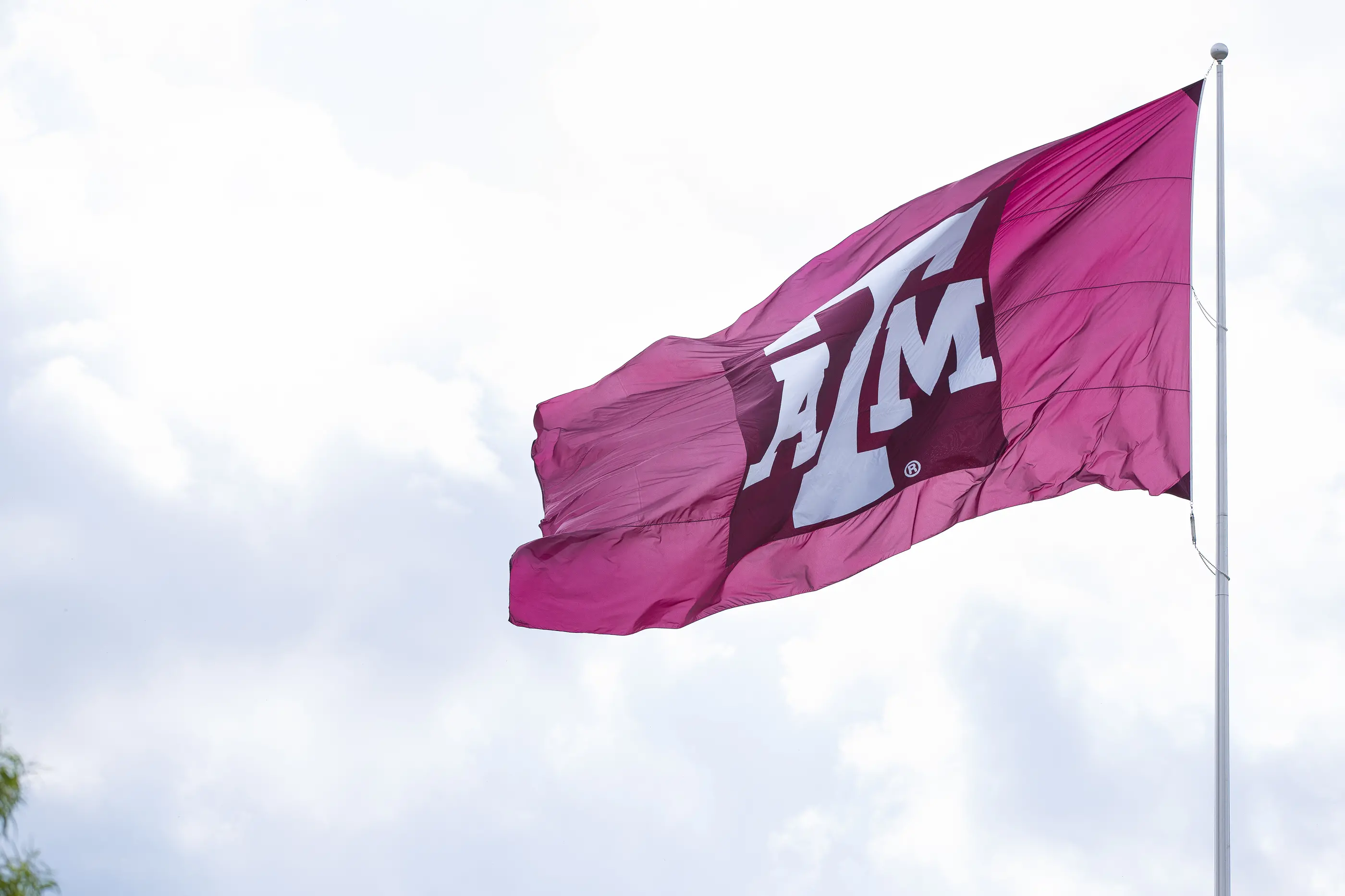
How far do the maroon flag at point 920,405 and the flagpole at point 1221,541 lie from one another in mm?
388

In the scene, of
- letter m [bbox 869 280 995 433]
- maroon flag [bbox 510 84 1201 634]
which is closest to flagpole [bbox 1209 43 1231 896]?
maroon flag [bbox 510 84 1201 634]

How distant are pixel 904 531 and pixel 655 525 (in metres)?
2.81

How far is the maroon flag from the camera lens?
12812 millimetres

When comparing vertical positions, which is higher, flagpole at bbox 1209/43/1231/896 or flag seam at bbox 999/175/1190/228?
flag seam at bbox 999/175/1190/228

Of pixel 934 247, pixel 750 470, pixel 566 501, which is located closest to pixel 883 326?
pixel 934 247

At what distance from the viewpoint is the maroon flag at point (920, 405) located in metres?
12.8

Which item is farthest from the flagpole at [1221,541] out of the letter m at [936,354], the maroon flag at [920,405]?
the letter m at [936,354]

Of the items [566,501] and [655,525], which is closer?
[655,525]

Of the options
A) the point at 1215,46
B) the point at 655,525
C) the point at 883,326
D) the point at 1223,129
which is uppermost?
the point at 1215,46

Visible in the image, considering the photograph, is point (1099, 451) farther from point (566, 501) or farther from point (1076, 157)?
point (566, 501)

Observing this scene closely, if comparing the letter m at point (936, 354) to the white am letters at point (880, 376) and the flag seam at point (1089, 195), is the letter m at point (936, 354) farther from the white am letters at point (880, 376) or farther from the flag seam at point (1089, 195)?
the flag seam at point (1089, 195)

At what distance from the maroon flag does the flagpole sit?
1.27ft

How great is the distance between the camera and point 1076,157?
13617mm

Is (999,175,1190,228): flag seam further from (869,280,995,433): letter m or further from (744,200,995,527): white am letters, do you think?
(869,280,995,433): letter m
